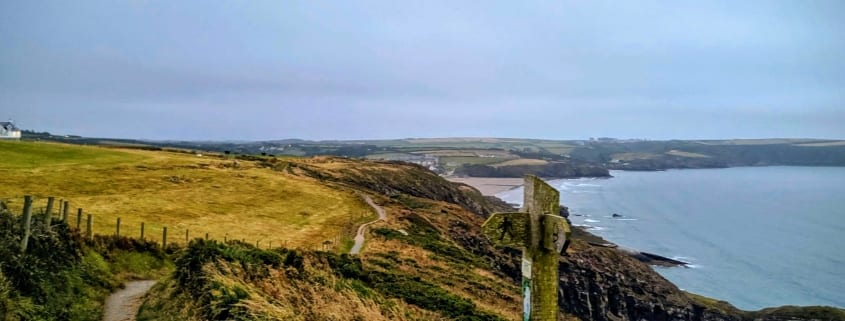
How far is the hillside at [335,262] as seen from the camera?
13.3 meters

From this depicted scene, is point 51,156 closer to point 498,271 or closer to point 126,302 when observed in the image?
point 498,271

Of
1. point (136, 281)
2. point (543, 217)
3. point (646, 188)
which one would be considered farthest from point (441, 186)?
point (646, 188)

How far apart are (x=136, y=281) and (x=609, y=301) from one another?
36.9 meters

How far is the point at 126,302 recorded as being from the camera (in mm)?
15008

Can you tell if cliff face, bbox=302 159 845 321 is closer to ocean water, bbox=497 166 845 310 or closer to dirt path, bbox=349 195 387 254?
dirt path, bbox=349 195 387 254

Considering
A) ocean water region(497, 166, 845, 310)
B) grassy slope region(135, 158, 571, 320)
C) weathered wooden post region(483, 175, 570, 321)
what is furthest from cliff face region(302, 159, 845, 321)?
weathered wooden post region(483, 175, 570, 321)

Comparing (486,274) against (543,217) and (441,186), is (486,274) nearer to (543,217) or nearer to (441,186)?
(543,217)

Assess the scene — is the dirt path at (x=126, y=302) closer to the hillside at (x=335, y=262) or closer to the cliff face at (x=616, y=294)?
the hillside at (x=335, y=262)

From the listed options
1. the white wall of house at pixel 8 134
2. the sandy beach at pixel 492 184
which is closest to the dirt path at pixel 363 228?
the white wall of house at pixel 8 134

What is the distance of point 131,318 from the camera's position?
13016 millimetres

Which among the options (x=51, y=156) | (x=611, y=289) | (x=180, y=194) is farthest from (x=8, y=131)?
(x=611, y=289)

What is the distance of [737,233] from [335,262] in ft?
303

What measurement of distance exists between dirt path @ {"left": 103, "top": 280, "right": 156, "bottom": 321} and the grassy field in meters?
10.1

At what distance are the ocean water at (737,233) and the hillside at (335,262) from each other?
13.5m
